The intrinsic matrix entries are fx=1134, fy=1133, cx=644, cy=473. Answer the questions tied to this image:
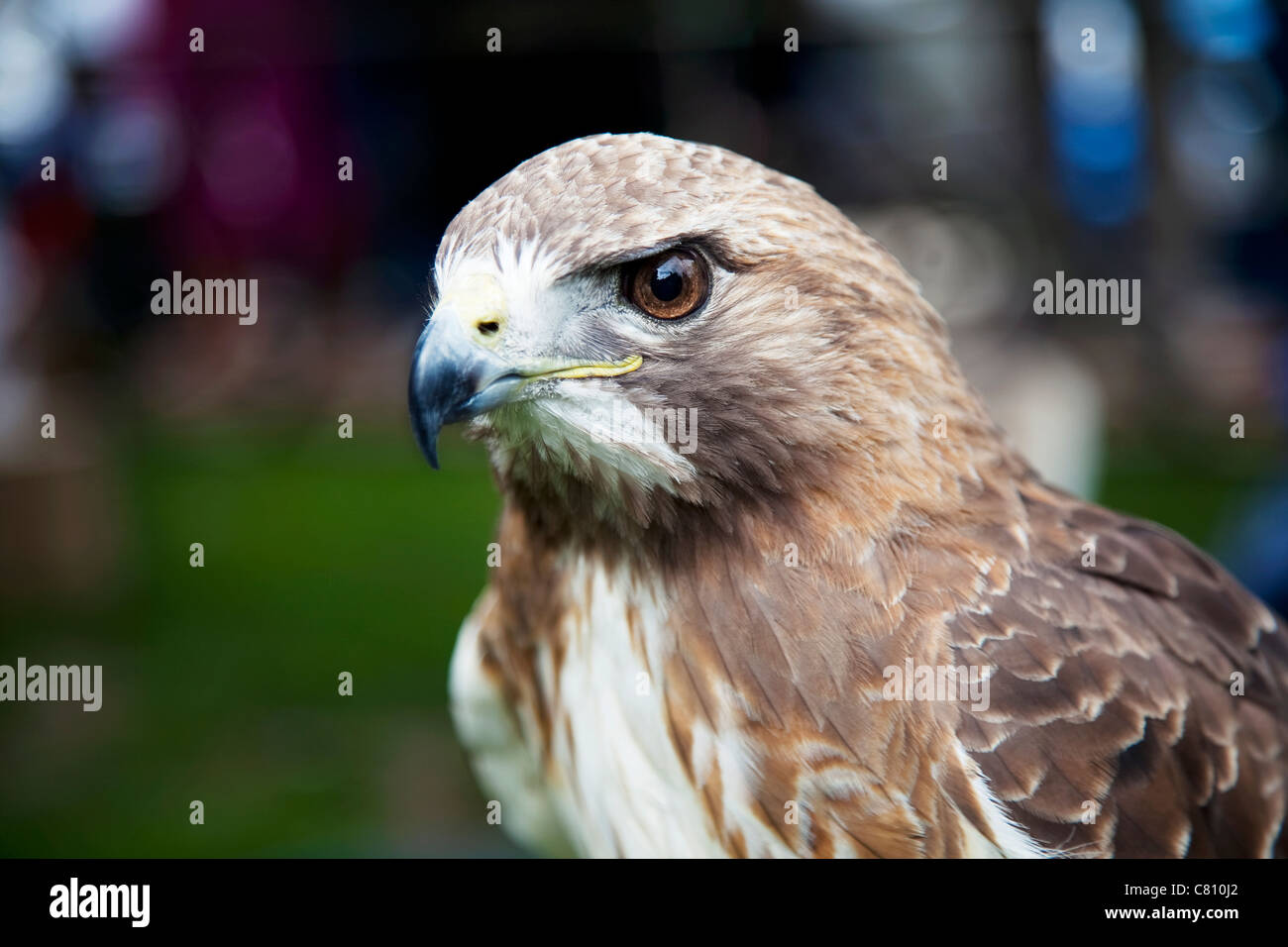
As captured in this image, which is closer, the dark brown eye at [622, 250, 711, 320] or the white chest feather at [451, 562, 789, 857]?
the dark brown eye at [622, 250, 711, 320]

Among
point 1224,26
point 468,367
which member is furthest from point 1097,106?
point 468,367

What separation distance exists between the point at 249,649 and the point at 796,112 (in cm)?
405

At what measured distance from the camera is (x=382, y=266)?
7402 mm

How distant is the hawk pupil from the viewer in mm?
1581

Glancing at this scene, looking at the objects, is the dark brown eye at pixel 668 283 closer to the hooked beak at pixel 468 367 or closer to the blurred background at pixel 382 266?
the hooked beak at pixel 468 367

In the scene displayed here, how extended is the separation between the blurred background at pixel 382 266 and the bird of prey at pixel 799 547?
114 inches

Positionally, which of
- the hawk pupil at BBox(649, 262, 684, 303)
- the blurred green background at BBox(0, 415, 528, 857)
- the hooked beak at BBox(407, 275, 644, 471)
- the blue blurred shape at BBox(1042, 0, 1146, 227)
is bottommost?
the blurred green background at BBox(0, 415, 528, 857)

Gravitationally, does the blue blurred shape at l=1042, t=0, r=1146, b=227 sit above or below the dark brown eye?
above

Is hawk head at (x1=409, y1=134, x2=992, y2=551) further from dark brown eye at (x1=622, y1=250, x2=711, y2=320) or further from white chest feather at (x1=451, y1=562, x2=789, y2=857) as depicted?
white chest feather at (x1=451, y1=562, x2=789, y2=857)

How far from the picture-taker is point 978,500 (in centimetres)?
177

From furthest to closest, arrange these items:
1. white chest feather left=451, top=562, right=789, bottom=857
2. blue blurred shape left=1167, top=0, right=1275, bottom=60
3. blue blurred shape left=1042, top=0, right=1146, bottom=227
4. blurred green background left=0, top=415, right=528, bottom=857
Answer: blue blurred shape left=1042, top=0, right=1146, bottom=227, blue blurred shape left=1167, top=0, right=1275, bottom=60, blurred green background left=0, top=415, right=528, bottom=857, white chest feather left=451, top=562, right=789, bottom=857

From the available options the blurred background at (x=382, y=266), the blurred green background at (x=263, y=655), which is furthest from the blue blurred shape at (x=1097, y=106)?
the blurred green background at (x=263, y=655)

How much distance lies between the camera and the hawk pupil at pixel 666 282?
62.2 inches

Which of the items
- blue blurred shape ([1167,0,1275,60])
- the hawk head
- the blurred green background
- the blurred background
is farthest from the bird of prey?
blue blurred shape ([1167,0,1275,60])
